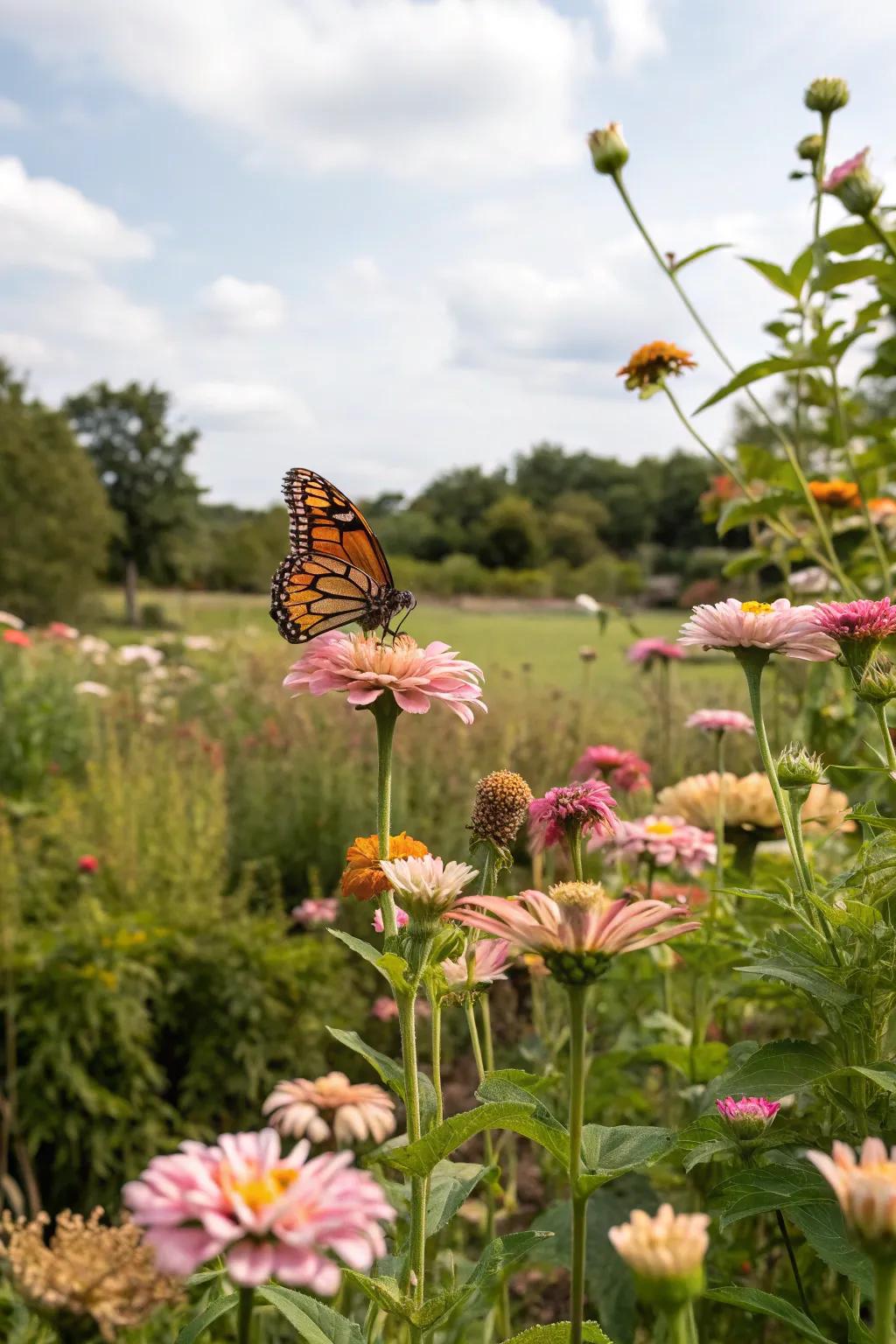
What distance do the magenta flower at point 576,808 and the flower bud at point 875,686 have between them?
0.83ft

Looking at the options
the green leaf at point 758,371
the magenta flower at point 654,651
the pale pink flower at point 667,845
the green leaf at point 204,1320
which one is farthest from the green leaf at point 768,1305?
the magenta flower at point 654,651

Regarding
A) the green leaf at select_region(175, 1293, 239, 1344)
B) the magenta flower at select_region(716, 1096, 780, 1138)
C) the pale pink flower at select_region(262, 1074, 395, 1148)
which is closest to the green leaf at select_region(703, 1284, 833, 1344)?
the magenta flower at select_region(716, 1096, 780, 1138)

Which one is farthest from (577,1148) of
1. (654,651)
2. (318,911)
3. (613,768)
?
(318,911)

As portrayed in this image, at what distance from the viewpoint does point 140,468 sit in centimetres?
4019

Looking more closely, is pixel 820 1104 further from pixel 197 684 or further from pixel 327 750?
pixel 197 684

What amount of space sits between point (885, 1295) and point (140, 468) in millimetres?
42033

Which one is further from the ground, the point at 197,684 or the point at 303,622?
the point at 303,622

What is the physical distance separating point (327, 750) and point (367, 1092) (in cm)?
332

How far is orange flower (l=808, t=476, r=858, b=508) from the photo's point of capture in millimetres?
2633

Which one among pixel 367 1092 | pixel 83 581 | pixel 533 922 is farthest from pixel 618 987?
pixel 83 581

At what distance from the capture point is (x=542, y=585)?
103 ft

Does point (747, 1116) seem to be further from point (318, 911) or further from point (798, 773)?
point (318, 911)

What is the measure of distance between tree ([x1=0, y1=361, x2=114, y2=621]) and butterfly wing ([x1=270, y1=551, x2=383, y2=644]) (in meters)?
23.9

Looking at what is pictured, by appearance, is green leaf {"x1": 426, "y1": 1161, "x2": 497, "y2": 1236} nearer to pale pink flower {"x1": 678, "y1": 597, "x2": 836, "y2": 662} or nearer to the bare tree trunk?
pale pink flower {"x1": 678, "y1": 597, "x2": 836, "y2": 662}
